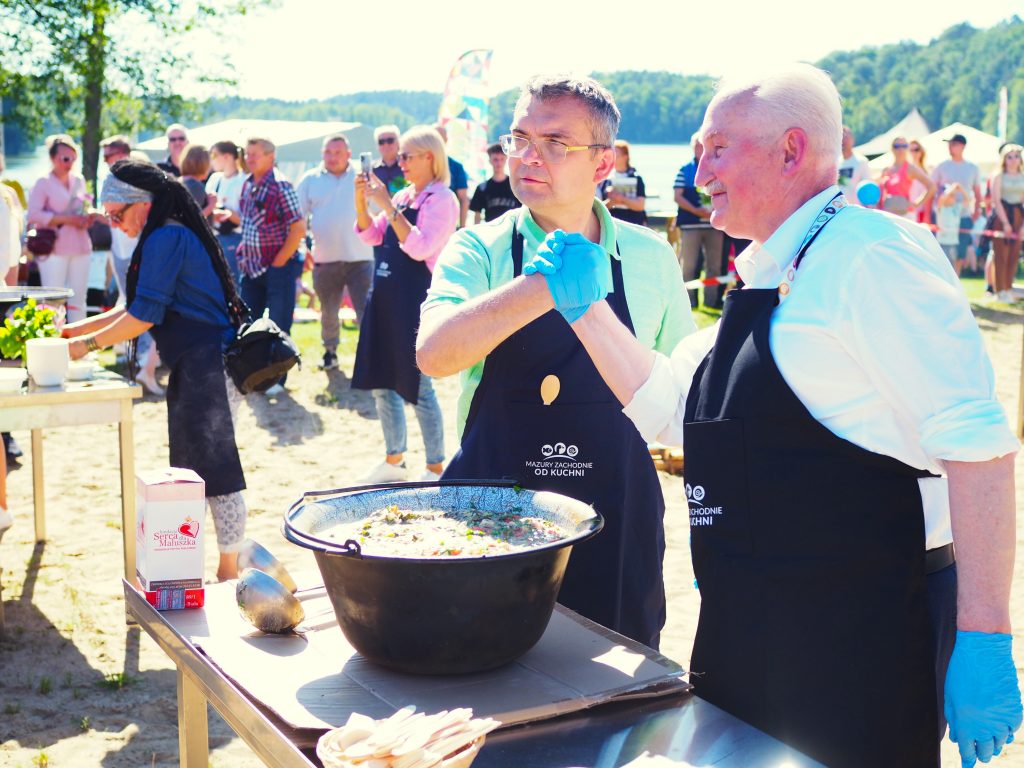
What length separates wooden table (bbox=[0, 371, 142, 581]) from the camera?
12.7 ft

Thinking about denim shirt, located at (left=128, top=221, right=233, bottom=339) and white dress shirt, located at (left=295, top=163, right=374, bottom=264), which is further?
white dress shirt, located at (left=295, top=163, right=374, bottom=264)

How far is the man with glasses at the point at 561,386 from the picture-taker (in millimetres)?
2207

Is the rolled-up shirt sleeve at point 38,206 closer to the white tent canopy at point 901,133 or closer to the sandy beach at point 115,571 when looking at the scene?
the sandy beach at point 115,571

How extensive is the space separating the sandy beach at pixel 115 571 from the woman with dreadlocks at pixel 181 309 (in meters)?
0.77

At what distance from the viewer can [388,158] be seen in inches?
355

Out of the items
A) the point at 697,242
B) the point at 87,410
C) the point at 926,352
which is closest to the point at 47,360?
the point at 87,410

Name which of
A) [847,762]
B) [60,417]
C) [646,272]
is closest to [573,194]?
[646,272]

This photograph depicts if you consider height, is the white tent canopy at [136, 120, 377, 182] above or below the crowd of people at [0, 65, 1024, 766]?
above

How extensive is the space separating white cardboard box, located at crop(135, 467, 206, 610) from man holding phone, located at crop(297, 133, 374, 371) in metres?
6.63

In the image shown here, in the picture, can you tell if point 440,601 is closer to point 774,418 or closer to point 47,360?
point 774,418

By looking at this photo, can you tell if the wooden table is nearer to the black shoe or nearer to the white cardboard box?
the white cardboard box

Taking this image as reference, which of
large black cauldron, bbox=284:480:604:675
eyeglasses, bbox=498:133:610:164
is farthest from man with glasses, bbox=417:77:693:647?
large black cauldron, bbox=284:480:604:675

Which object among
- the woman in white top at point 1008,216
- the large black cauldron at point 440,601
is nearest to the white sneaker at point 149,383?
the large black cauldron at point 440,601

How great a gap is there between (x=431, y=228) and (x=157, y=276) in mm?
1950
